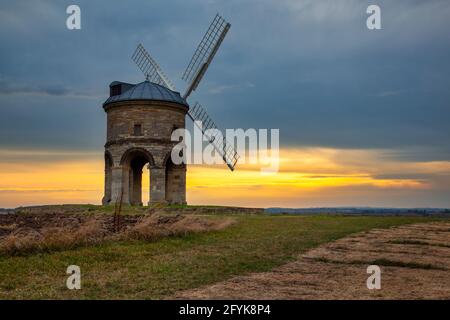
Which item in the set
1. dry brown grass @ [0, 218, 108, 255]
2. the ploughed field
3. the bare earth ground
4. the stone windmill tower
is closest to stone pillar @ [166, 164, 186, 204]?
the stone windmill tower

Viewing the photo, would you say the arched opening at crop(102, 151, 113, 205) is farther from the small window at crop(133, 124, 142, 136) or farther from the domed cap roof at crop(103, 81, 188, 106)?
the domed cap roof at crop(103, 81, 188, 106)

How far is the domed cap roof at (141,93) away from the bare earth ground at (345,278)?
24.6 metres

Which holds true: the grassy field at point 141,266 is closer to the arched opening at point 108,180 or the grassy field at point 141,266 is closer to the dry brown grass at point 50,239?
the dry brown grass at point 50,239

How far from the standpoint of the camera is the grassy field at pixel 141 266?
24.9ft

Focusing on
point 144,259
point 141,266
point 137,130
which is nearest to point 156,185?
point 137,130

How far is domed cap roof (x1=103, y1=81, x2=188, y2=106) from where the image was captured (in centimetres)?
3600

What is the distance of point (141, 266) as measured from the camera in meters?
9.83

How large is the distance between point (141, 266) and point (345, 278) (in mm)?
3892

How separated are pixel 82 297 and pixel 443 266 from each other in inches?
307

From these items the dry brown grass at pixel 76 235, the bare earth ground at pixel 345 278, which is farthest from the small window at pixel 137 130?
the bare earth ground at pixel 345 278

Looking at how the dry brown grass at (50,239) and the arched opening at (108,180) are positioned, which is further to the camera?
the arched opening at (108,180)
